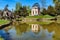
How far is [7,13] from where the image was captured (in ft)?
59.1

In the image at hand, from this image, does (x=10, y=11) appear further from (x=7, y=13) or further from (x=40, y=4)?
(x=40, y=4)

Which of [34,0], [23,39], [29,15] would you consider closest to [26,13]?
[29,15]

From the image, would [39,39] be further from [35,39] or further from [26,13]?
[26,13]

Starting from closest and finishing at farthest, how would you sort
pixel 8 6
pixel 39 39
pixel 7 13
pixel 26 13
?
pixel 39 39 → pixel 8 6 → pixel 7 13 → pixel 26 13

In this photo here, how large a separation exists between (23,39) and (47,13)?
12981mm

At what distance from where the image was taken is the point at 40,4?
61.0 feet

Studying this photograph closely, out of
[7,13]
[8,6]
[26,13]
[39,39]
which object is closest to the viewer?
[39,39]

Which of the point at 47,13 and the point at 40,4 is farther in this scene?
the point at 47,13

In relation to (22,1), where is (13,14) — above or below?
below

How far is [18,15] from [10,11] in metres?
1.71

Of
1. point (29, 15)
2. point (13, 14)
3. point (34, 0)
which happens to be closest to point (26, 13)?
point (29, 15)

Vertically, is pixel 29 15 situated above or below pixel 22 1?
below

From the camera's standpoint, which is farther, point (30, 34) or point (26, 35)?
A: point (30, 34)

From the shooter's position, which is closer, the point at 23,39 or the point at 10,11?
the point at 23,39
